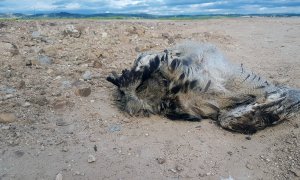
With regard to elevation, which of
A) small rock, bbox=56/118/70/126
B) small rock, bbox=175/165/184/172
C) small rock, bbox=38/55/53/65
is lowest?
small rock, bbox=175/165/184/172

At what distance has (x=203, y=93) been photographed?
574 centimetres

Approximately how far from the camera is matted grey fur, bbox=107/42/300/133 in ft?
18.2

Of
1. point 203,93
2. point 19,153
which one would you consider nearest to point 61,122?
point 19,153

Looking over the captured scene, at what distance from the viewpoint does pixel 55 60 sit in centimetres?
815

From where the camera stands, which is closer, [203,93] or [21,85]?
[203,93]

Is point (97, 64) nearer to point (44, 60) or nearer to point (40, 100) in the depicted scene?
point (44, 60)

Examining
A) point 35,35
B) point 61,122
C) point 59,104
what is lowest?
point 61,122

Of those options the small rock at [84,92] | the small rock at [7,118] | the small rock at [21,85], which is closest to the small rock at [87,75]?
the small rock at [84,92]

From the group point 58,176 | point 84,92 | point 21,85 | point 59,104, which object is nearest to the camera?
point 58,176

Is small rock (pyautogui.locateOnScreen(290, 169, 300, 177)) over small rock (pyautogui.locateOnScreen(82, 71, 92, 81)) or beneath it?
beneath

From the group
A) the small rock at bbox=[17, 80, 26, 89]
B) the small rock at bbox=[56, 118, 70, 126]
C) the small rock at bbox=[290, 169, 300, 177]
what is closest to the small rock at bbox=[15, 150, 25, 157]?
the small rock at bbox=[56, 118, 70, 126]

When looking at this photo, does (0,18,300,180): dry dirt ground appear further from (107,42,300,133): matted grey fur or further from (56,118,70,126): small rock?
(107,42,300,133): matted grey fur

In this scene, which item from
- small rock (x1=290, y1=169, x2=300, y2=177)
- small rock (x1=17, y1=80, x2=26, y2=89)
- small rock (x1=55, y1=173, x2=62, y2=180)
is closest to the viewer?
small rock (x1=55, y1=173, x2=62, y2=180)

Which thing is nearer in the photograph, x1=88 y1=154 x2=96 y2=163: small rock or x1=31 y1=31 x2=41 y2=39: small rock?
x1=88 y1=154 x2=96 y2=163: small rock
